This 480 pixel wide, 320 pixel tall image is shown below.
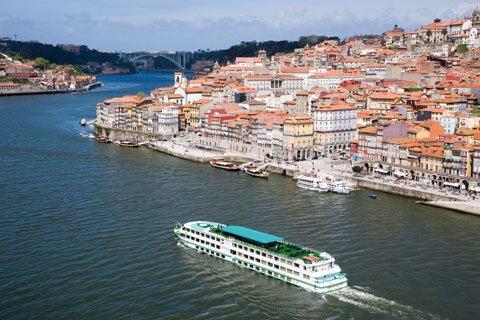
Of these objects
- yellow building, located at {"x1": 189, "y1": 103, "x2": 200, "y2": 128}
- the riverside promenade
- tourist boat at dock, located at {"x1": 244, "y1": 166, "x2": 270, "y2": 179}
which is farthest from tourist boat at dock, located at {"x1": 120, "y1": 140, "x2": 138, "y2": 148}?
tourist boat at dock, located at {"x1": 244, "y1": 166, "x2": 270, "y2": 179}

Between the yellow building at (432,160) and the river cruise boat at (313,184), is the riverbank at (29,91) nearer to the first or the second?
the river cruise boat at (313,184)

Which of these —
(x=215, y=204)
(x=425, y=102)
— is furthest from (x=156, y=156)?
Result: (x=425, y=102)

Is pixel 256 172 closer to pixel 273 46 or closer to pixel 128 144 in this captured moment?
pixel 128 144

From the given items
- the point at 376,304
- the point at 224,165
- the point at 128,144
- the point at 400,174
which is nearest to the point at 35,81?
the point at 128,144

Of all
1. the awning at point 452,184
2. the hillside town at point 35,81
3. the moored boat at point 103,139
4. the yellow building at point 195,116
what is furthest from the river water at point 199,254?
the hillside town at point 35,81

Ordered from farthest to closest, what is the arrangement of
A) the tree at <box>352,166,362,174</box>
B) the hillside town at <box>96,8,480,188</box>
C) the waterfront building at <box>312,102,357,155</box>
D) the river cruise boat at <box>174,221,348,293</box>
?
the waterfront building at <box>312,102,357,155</box> < the hillside town at <box>96,8,480,188</box> < the tree at <box>352,166,362,174</box> < the river cruise boat at <box>174,221,348,293</box>

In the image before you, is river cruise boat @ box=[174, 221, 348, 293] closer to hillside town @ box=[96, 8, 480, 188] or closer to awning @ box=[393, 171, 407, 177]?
hillside town @ box=[96, 8, 480, 188]

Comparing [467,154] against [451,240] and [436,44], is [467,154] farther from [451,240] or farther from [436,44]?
[436,44]
